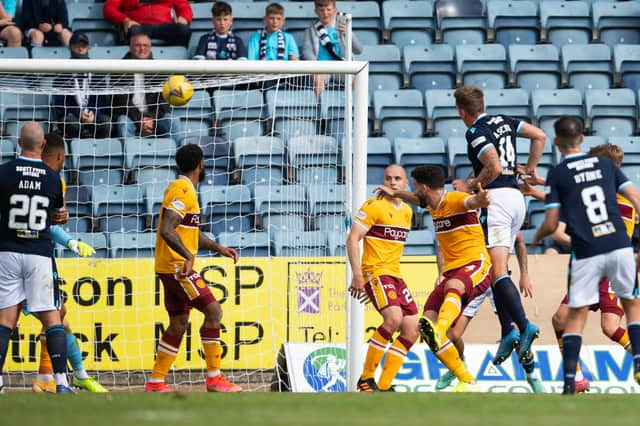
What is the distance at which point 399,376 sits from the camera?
38.8 feet

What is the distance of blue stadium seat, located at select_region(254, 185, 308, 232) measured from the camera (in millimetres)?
12625

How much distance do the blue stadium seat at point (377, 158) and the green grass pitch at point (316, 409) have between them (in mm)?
6167

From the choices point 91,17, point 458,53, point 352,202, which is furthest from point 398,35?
point 352,202

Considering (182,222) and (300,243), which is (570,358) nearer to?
(182,222)

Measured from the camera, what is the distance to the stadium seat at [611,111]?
15391 millimetres

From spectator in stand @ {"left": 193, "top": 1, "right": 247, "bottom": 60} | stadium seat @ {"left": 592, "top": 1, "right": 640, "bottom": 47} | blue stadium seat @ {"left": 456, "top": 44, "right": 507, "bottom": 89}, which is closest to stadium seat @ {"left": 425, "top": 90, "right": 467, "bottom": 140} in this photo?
blue stadium seat @ {"left": 456, "top": 44, "right": 507, "bottom": 89}

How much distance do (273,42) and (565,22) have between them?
4605 millimetres

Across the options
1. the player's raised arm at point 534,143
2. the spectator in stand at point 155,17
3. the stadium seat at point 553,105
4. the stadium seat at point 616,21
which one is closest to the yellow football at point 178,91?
the player's raised arm at point 534,143

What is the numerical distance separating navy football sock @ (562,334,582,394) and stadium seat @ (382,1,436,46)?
873cm

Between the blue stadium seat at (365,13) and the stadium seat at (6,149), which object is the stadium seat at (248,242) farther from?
the blue stadium seat at (365,13)

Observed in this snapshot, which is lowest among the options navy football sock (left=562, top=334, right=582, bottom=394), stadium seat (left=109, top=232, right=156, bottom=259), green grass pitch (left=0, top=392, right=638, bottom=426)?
green grass pitch (left=0, top=392, right=638, bottom=426)

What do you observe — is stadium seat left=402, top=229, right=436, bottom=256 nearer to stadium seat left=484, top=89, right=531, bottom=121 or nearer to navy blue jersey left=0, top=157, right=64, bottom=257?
stadium seat left=484, top=89, right=531, bottom=121

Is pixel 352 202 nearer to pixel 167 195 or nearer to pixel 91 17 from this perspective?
pixel 167 195

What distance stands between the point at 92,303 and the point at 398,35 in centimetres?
656
